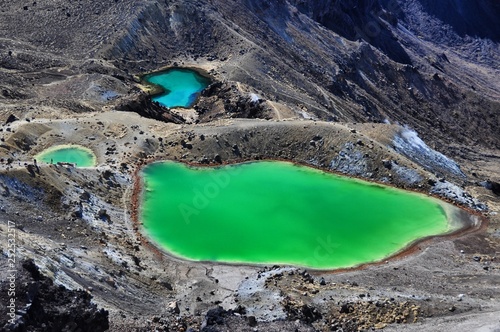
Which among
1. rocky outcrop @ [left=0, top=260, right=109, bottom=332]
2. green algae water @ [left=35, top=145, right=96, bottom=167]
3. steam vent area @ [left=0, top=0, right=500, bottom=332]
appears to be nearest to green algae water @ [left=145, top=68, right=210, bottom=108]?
steam vent area @ [left=0, top=0, right=500, bottom=332]

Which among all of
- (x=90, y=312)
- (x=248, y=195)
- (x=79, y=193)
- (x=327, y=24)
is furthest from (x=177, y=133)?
(x=327, y=24)

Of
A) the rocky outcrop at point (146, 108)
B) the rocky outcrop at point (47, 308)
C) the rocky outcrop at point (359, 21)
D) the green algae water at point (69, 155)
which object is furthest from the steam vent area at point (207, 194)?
the rocky outcrop at point (359, 21)

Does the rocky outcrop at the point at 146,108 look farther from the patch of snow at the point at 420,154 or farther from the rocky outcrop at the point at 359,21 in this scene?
the rocky outcrop at the point at 359,21

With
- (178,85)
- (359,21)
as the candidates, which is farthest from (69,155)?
(359,21)

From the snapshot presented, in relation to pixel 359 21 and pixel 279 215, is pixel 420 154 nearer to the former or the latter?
pixel 279 215

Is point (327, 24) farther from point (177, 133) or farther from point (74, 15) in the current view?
point (177, 133)
